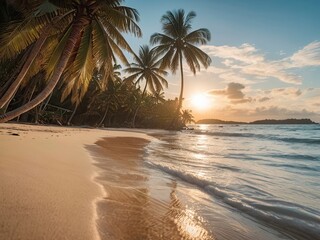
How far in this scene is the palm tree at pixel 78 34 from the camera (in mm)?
7209

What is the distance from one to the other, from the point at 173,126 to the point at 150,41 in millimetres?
15554

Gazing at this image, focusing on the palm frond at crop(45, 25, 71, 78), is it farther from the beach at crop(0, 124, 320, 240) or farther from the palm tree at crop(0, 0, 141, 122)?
the beach at crop(0, 124, 320, 240)

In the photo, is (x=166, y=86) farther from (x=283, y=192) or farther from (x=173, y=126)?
(x=283, y=192)

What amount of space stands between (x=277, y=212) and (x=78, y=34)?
644 centimetres

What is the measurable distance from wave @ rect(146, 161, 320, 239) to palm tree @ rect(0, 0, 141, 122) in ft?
14.9

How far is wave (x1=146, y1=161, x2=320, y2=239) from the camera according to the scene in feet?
11.1

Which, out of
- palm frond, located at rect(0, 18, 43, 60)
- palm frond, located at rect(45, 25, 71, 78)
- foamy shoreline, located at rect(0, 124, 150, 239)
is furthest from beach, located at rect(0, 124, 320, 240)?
palm frond, located at rect(45, 25, 71, 78)

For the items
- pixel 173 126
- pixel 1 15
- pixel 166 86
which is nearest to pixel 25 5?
pixel 1 15

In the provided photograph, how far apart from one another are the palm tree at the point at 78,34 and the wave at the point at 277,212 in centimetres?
Result: 455

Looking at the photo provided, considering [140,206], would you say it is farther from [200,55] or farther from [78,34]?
[200,55]

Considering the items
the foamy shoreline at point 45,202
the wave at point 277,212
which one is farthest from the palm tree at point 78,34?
the wave at point 277,212

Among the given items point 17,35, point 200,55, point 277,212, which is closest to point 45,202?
point 277,212

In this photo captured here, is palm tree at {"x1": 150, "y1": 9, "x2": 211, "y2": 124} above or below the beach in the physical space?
above

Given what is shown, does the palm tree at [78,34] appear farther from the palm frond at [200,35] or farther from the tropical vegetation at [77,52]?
the palm frond at [200,35]
